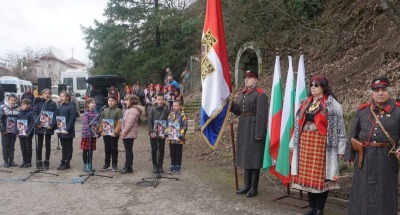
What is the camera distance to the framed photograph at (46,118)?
7.73 metres

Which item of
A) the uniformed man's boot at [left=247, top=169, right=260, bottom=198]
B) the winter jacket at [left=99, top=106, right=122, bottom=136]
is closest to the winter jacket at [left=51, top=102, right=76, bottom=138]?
the winter jacket at [left=99, top=106, right=122, bottom=136]

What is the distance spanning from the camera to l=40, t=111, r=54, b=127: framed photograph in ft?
25.3

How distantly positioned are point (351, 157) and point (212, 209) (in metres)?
2.12

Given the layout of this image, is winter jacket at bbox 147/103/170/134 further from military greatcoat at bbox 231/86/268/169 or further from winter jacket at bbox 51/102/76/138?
military greatcoat at bbox 231/86/268/169

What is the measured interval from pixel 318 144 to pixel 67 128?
532 cm

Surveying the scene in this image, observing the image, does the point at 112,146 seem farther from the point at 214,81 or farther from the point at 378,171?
the point at 378,171

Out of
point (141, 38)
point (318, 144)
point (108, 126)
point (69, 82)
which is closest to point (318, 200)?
point (318, 144)

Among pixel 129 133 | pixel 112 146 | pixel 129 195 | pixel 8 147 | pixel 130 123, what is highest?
pixel 130 123

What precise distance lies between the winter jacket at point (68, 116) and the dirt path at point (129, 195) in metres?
0.81

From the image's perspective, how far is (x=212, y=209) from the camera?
5.29 meters

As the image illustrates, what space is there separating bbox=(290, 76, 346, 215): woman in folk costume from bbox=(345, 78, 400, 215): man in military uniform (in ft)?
1.40

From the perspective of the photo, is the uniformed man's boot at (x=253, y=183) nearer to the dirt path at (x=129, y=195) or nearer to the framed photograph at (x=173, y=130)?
the dirt path at (x=129, y=195)

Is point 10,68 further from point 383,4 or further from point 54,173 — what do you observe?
point 383,4

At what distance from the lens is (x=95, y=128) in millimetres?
7660
